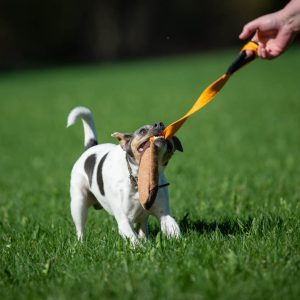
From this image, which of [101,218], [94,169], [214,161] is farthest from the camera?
[214,161]

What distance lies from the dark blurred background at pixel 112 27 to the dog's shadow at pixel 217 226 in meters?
36.4

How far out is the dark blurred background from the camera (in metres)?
44.3

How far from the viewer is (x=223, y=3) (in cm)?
4981

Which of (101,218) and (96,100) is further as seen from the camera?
(96,100)

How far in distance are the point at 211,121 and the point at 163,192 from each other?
34.9 feet

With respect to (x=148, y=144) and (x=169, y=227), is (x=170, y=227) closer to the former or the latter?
(x=169, y=227)

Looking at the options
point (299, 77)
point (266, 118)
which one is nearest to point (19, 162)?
point (266, 118)

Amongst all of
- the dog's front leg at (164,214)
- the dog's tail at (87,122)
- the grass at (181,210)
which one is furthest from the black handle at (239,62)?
the dog's tail at (87,122)

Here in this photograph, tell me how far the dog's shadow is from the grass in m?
0.02

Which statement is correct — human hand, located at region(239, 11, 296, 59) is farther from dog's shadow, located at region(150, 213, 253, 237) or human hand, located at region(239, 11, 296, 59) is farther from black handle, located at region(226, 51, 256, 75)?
dog's shadow, located at region(150, 213, 253, 237)

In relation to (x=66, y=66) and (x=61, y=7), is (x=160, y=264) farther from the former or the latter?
(x=61, y=7)

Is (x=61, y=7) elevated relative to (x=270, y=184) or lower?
elevated

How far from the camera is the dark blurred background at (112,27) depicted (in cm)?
4431

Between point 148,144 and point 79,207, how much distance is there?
1.30 metres
